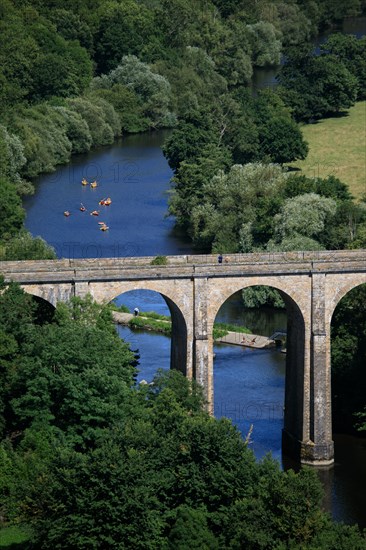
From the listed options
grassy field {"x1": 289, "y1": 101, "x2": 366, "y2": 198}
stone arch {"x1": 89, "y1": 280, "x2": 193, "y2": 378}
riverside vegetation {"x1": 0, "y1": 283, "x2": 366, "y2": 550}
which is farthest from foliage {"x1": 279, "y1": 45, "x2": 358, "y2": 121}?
riverside vegetation {"x1": 0, "y1": 283, "x2": 366, "y2": 550}

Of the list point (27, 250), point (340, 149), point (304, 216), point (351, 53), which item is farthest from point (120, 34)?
point (27, 250)

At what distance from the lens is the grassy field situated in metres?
168

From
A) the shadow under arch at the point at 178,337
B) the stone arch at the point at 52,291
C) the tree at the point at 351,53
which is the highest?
the tree at the point at 351,53

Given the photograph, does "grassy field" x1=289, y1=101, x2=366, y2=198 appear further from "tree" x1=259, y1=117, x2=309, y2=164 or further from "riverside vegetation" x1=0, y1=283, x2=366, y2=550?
"riverside vegetation" x1=0, y1=283, x2=366, y2=550

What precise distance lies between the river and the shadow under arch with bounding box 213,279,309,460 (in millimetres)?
879

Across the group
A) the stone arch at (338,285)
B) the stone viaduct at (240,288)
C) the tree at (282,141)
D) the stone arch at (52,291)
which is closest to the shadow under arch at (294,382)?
the stone viaduct at (240,288)

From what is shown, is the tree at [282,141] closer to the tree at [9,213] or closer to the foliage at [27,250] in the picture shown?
the tree at [9,213]

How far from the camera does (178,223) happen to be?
155375mm

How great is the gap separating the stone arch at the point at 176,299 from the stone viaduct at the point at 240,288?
51mm

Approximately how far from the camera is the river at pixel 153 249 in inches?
4476

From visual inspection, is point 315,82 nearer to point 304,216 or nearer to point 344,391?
point 304,216

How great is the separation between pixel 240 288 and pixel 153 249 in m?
39.4

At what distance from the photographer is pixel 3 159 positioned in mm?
153000

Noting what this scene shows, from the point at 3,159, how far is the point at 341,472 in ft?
164
